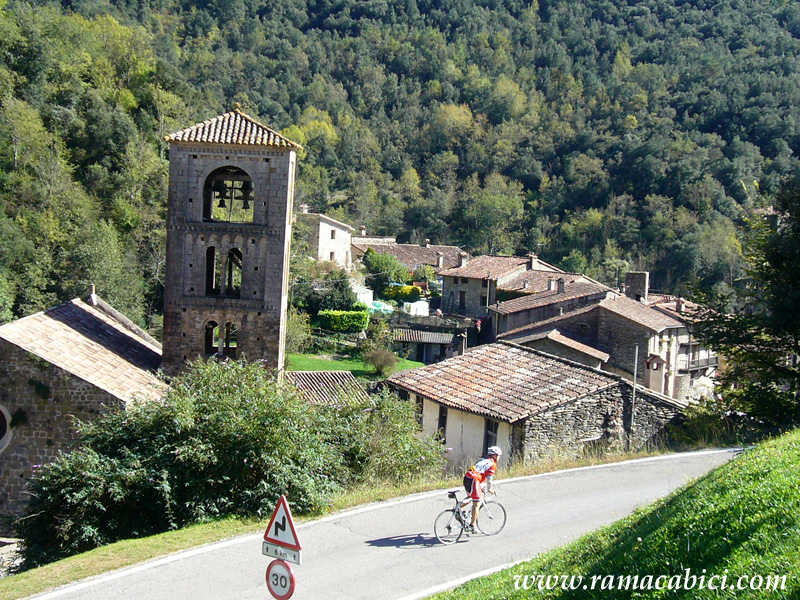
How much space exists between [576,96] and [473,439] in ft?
374

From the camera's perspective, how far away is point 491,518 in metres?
11.1

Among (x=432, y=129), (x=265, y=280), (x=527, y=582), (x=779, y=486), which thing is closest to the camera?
(x=779, y=486)

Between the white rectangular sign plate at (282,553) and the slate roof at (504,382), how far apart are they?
10715 millimetres

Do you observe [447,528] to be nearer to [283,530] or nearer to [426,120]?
[283,530]

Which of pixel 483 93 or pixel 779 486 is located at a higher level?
pixel 483 93

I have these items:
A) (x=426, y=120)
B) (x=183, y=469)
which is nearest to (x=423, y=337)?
(x=183, y=469)

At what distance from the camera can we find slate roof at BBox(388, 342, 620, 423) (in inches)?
700

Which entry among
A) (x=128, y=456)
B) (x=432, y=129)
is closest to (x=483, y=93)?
(x=432, y=129)

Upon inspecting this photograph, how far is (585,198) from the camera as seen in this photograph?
93438 millimetres

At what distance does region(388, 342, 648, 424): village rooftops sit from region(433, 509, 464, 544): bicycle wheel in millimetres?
6321

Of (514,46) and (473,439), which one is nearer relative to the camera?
(473,439)

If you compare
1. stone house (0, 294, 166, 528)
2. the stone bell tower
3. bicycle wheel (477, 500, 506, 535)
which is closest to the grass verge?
bicycle wheel (477, 500, 506, 535)

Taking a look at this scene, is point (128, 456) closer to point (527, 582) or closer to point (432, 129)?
point (527, 582)

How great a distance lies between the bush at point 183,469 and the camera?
38.8 ft
